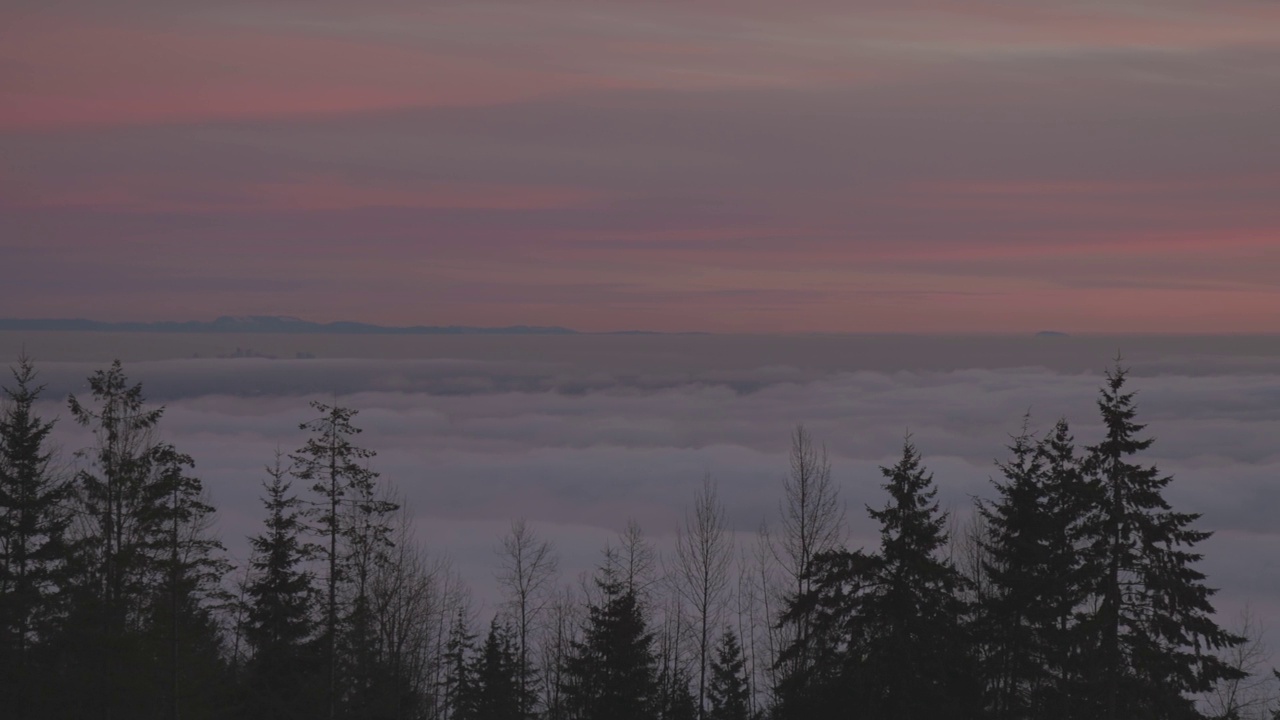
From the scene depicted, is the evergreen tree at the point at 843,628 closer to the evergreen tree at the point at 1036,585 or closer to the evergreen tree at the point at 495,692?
the evergreen tree at the point at 1036,585

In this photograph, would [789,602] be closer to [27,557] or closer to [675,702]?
[675,702]

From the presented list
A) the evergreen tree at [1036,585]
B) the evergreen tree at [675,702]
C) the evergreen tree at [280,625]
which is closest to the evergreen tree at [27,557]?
the evergreen tree at [280,625]

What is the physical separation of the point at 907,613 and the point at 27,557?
25.7 meters

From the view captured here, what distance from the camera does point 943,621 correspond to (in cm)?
3241

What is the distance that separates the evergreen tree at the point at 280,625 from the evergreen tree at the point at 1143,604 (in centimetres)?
2364

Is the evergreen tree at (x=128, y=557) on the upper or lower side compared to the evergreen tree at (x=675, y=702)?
upper

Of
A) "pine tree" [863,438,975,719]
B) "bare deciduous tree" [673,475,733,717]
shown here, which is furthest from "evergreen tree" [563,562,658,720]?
"pine tree" [863,438,975,719]

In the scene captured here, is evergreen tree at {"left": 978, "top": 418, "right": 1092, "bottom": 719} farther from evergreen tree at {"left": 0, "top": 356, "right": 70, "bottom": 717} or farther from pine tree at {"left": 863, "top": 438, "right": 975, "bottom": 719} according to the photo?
evergreen tree at {"left": 0, "top": 356, "right": 70, "bottom": 717}

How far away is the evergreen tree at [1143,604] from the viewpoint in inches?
1078

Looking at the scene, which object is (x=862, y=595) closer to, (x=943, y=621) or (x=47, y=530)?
(x=943, y=621)

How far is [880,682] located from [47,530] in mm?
25002

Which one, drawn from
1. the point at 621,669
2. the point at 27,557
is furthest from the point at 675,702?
the point at 27,557

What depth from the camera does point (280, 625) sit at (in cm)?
3884

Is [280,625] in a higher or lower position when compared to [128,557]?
A: lower
